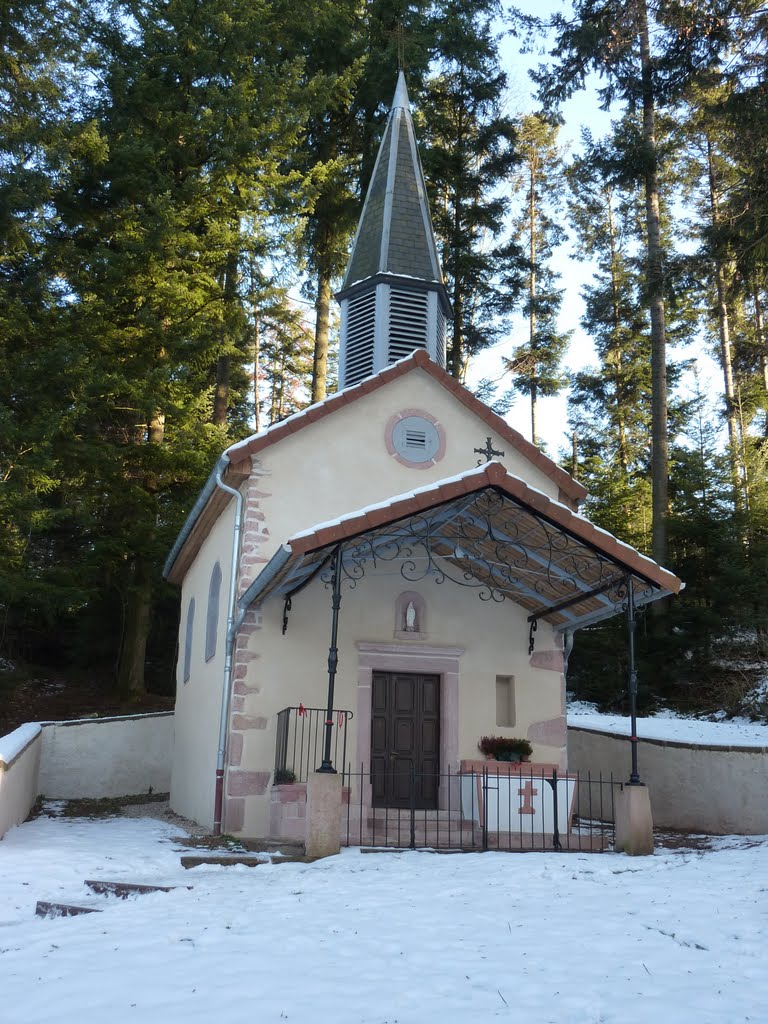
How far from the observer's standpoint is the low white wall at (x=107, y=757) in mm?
17234

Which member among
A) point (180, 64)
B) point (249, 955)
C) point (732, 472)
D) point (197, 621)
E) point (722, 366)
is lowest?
point (249, 955)

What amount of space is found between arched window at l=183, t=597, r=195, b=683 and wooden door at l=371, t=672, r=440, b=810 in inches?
171

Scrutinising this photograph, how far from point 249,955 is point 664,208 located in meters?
29.6

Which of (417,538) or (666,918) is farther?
(417,538)

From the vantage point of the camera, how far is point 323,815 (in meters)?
9.65

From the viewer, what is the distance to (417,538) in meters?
12.6

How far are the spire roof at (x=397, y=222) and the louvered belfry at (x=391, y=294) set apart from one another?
0.05ft

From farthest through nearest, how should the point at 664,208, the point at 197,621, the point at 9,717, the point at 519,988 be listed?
the point at 664,208
the point at 9,717
the point at 197,621
the point at 519,988

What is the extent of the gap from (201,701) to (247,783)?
277 cm

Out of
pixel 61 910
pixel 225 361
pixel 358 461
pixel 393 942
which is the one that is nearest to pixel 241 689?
pixel 358 461

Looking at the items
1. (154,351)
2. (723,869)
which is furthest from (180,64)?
(723,869)

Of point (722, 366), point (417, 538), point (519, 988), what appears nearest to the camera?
point (519, 988)

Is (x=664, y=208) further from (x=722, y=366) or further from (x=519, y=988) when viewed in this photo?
(x=519, y=988)

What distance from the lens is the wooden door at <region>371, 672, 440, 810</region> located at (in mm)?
12750
